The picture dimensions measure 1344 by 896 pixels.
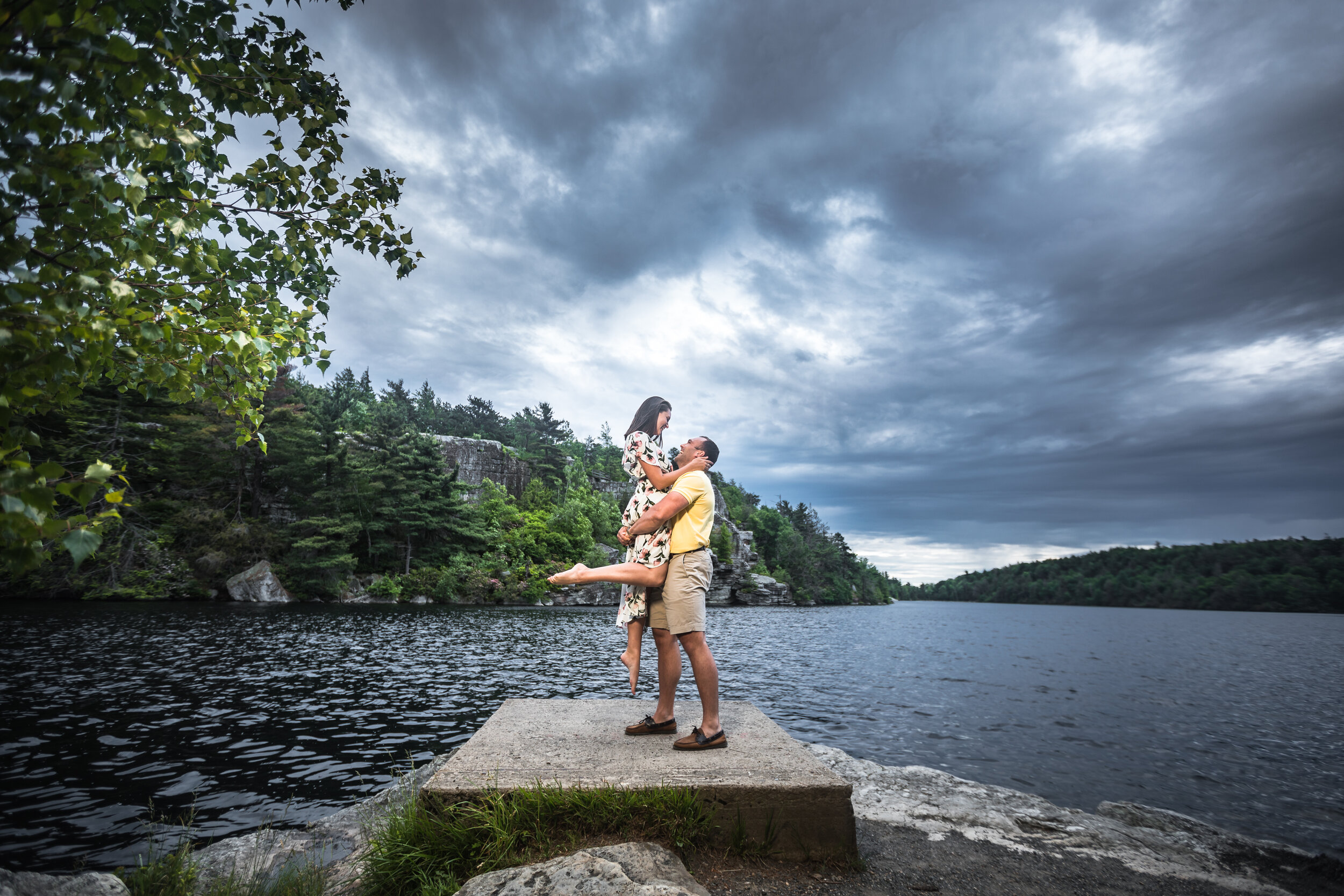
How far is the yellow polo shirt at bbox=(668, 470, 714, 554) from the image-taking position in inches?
177

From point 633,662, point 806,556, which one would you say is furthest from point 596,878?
point 806,556

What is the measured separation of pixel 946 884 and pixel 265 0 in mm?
6697

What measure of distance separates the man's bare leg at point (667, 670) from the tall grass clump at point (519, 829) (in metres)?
0.98

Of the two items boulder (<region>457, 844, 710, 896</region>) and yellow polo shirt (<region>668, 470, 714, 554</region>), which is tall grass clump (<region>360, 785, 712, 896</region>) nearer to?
boulder (<region>457, 844, 710, 896</region>)

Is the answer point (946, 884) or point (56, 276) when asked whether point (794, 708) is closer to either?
point (946, 884)

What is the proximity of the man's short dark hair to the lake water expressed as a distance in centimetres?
228

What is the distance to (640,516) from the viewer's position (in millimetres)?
4645

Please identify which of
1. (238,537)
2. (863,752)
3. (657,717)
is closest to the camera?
(657,717)

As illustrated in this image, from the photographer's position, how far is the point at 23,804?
5.72 metres

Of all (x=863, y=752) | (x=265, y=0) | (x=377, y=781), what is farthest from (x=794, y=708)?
(x=265, y=0)

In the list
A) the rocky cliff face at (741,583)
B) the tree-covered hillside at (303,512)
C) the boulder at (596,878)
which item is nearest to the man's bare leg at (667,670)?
the boulder at (596,878)

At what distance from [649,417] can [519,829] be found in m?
2.93

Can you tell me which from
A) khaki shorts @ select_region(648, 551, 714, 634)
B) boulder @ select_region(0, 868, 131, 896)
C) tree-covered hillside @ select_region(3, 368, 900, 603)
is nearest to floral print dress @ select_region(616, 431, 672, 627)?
khaki shorts @ select_region(648, 551, 714, 634)

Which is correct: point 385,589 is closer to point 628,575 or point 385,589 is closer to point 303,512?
point 303,512
